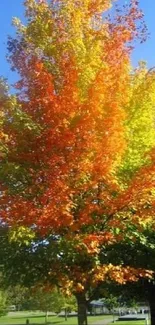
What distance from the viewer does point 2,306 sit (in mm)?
53625

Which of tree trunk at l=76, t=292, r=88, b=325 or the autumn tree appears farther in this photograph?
tree trunk at l=76, t=292, r=88, b=325

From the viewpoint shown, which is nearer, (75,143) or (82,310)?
(75,143)

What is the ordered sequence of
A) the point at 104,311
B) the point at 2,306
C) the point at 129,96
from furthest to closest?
1. the point at 104,311
2. the point at 2,306
3. the point at 129,96

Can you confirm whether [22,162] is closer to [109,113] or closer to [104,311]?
[109,113]

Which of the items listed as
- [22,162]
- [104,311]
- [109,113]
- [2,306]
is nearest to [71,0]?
[109,113]

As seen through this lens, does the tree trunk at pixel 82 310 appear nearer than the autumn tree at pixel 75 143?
No

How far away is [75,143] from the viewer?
10.6 meters

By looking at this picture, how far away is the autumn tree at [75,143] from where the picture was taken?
1052cm

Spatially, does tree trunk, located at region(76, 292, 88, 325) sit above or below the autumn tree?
below

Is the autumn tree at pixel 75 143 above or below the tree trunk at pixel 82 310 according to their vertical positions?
above

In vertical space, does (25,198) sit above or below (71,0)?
below

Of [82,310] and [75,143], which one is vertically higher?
[75,143]

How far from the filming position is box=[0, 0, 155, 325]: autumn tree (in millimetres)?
10523

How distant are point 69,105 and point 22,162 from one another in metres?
1.84
